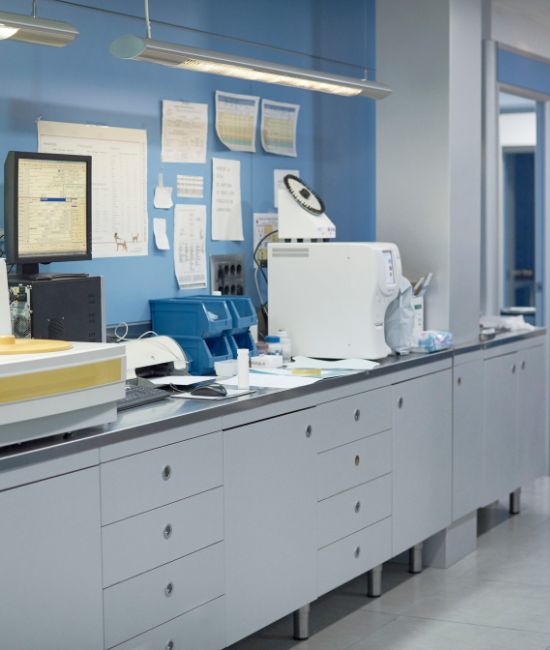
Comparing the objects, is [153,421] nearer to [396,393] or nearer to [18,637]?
[18,637]

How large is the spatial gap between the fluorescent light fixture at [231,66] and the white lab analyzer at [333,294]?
0.60 metres

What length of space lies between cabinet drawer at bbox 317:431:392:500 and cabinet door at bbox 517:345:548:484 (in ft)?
4.50

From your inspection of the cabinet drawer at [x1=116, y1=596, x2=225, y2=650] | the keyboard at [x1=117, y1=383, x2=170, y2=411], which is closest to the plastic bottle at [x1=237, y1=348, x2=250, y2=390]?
the keyboard at [x1=117, y1=383, x2=170, y2=411]

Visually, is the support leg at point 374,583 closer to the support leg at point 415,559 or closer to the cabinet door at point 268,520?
the support leg at point 415,559

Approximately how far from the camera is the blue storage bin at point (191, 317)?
12.0 feet

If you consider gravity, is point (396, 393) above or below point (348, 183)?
below

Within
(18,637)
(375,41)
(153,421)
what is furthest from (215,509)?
(375,41)

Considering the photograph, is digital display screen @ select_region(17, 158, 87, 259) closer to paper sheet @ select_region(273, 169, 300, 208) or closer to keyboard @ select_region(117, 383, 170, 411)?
keyboard @ select_region(117, 383, 170, 411)

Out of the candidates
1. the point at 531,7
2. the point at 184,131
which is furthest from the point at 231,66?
the point at 531,7

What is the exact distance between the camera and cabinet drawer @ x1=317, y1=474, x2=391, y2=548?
139 inches

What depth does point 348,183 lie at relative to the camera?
498cm

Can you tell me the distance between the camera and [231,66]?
137 inches

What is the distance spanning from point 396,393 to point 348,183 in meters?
1.36

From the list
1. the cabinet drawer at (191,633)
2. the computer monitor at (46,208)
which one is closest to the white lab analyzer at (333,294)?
the computer monitor at (46,208)
